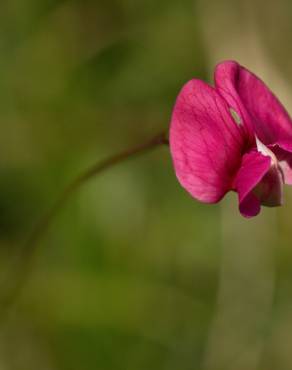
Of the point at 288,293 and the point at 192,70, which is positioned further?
the point at 192,70

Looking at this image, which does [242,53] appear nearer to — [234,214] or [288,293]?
[234,214]

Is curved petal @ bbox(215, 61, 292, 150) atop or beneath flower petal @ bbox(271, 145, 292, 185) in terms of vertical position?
atop

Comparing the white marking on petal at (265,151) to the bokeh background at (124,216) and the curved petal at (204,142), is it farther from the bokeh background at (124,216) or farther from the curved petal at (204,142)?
the bokeh background at (124,216)

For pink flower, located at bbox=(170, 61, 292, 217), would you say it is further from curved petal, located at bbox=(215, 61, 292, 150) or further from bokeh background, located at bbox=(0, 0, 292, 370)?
bokeh background, located at bbox=(0, 0, 292, 370)

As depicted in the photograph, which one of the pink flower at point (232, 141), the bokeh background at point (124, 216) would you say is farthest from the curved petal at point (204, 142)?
the bokeh background at point (124, 216)

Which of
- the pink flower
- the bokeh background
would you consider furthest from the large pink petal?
the bokeh background

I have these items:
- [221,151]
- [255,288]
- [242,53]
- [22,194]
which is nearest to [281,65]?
[242,53]
